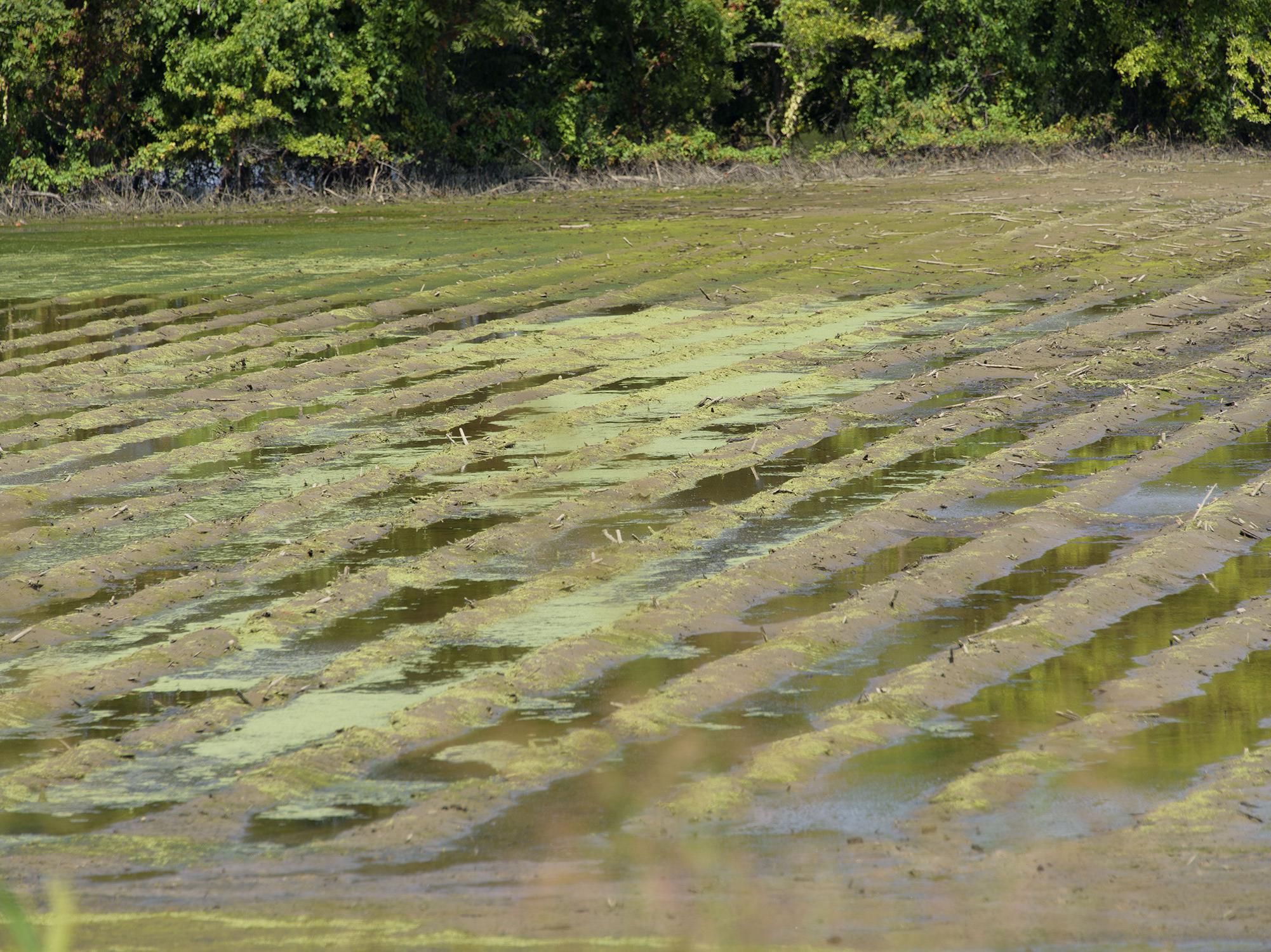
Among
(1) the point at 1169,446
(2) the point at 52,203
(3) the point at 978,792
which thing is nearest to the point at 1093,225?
(1) the point at 1169,446

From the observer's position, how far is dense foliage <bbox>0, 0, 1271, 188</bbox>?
26.2 meters

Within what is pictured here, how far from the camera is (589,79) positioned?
3011 cm

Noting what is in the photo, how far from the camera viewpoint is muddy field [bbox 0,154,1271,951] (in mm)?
3697

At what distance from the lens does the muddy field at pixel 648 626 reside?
3.70m

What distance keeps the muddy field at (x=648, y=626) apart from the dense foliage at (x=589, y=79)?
48.1 feet

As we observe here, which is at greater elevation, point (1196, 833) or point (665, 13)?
point (665, 13)

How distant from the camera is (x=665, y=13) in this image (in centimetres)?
2872

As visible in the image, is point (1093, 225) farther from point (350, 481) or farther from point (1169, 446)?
point (350, 481)

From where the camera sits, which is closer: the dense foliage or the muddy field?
the muddy field

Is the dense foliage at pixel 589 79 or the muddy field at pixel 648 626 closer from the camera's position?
the muddy field at pixel 648 626

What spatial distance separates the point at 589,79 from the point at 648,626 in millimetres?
25611

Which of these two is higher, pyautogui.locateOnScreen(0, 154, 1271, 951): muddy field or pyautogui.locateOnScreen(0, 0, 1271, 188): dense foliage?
pyautogui.locateOnScreen(0, 0, 1271, 188): dense foliage

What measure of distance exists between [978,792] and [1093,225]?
44.2 feet

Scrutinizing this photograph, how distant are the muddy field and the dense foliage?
14.7 metres
